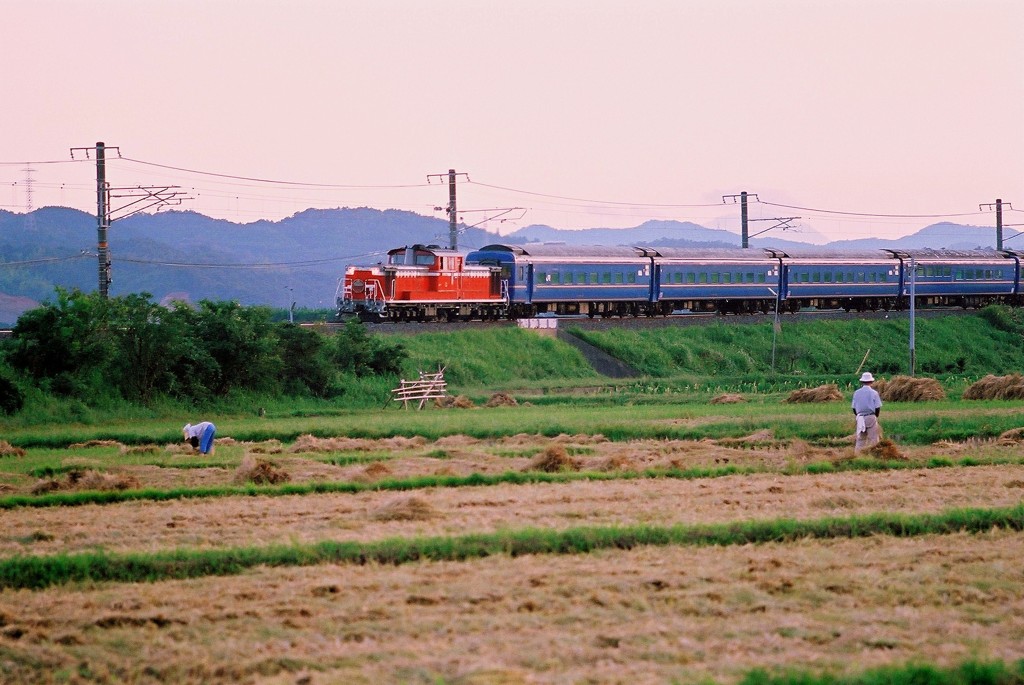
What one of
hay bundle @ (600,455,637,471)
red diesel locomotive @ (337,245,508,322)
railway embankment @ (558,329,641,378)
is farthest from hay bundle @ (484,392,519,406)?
hay bundle @ (600,455,637,471)

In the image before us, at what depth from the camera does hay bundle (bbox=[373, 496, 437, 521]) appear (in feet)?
50.3

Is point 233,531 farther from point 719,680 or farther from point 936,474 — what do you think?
point 936,474

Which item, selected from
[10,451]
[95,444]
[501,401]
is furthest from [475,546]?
[501,401]

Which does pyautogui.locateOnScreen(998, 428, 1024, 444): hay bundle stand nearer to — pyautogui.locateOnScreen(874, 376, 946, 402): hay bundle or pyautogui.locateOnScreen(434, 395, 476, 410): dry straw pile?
pyautogui.locateOnScreen(874, 376, 946, 402): hay bundle

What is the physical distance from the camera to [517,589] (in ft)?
36.4

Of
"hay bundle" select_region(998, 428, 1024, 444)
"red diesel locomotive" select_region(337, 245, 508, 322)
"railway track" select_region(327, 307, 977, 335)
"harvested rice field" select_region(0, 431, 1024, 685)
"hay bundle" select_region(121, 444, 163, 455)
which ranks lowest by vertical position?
"hay bundle" select_region(121, 444, 163, 455)

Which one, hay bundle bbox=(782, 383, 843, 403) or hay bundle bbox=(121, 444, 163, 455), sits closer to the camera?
hay bundle bbox=(121, 444, 163, 455)

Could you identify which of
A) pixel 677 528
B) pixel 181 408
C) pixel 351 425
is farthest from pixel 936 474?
pixel 181 408

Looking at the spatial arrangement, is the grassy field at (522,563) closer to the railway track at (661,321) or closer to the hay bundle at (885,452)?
the hay bundle at (885,452)

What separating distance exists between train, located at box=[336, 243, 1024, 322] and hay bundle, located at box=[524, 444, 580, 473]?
29641 mm

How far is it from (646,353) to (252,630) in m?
45.4

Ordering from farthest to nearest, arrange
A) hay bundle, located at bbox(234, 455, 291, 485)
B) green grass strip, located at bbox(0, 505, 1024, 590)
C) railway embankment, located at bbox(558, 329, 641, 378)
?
railway embankment, located at bbox(558, 329, 641, 378)
hay bundle, located at bbox(234, 455, 291, 485)
green grass strip, located at bbox(0, 505, 1024, 590)

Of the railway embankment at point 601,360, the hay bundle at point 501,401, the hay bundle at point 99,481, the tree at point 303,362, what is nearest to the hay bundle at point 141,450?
the hay bundle at point 99,481

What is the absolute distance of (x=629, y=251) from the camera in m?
59.2
